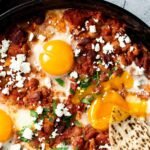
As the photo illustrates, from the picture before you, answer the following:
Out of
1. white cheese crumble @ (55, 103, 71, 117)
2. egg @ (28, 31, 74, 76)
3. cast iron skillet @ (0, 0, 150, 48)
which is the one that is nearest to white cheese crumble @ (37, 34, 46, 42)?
egg @ (28, 31, 74, 76)

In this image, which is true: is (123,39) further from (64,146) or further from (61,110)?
(64,146)

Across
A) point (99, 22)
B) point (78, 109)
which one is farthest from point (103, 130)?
point (99, 22)

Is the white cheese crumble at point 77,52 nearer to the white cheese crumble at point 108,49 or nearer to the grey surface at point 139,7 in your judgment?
the white cheese crumble at point 108,49

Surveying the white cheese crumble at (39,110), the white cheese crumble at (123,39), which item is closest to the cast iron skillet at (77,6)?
the white cheese crumble at (123,39)

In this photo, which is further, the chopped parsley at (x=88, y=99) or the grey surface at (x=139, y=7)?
the grey surface at (x=139, y=7)

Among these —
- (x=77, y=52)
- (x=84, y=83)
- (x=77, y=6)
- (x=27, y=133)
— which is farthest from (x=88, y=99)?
(x=77, y=6)

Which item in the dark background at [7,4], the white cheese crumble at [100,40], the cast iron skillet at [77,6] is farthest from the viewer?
the dark background at [7,4]
